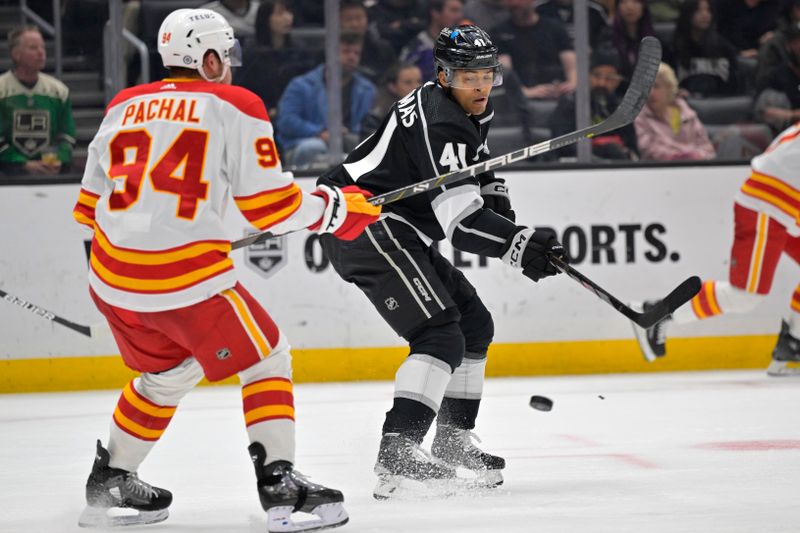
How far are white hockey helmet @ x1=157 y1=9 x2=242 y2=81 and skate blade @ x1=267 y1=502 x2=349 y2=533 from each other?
875mm

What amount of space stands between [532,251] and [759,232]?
2.66m

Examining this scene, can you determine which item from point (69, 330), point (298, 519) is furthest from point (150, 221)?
point (69, 330)

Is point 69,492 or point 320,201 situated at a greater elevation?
point 320,201

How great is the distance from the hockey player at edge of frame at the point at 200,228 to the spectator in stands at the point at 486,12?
3.46 m

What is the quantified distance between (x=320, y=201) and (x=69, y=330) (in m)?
3.13

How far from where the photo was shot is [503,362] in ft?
19.1

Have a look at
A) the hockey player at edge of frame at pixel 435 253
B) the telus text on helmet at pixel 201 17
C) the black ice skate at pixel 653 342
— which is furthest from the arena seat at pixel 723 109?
the telus text on helmet at pixel 201 17

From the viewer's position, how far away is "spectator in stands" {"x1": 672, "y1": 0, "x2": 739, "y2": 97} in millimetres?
6172

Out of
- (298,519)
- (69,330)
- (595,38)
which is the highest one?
(595,38)

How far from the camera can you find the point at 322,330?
5.74 m

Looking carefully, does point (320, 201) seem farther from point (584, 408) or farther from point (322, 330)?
point (322, 330)

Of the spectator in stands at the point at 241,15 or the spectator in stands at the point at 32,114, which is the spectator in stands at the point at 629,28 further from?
the spectator in stands at the point at 32,114

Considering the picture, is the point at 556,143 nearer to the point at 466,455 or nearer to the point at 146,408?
the point at 466,455

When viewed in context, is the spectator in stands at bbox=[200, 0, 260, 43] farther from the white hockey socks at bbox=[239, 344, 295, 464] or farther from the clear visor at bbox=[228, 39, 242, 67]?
the white hockey socks at bbox=[239, 344, 295, 464]
